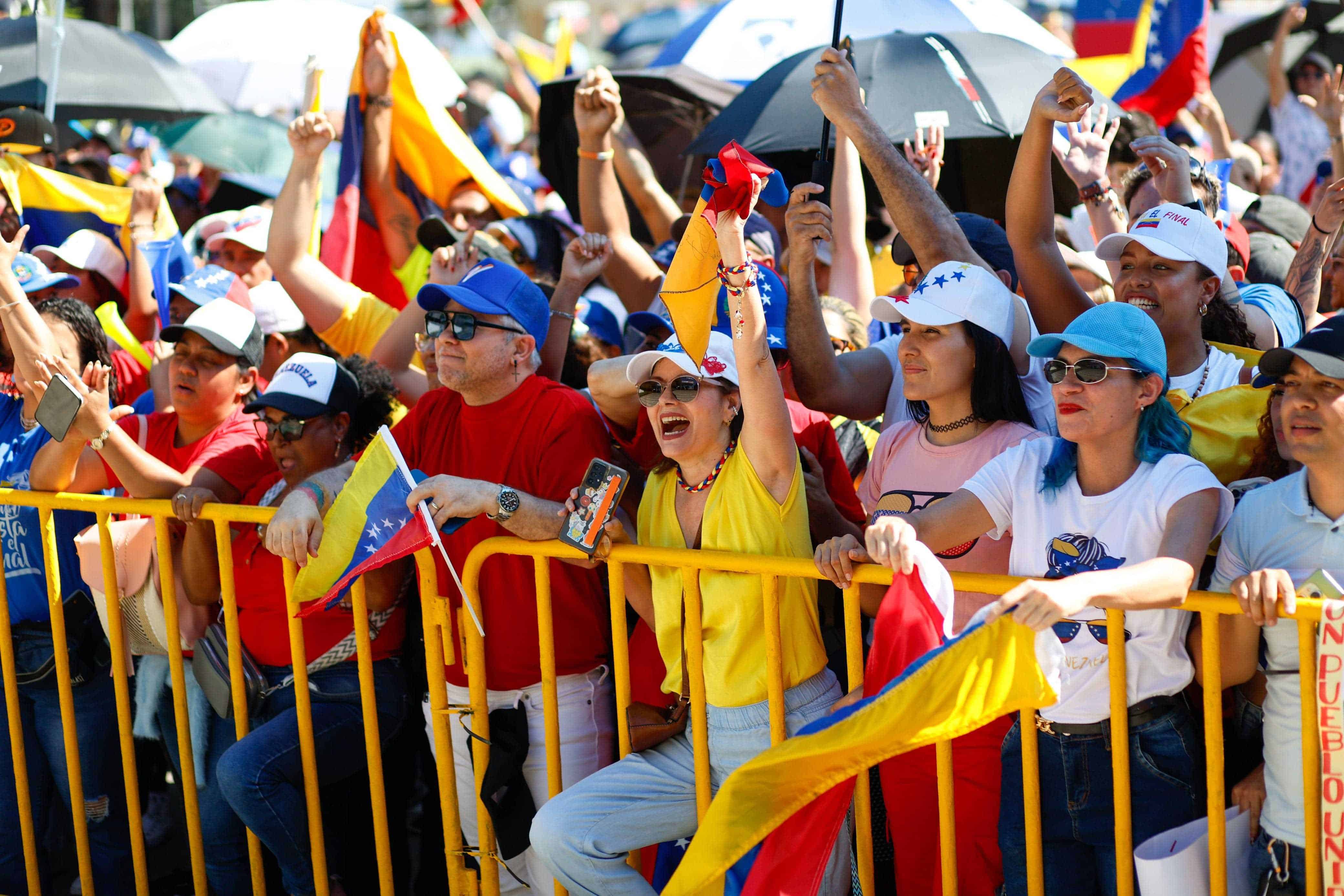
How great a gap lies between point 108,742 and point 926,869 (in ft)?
9.66

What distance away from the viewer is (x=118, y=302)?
675 centimetres

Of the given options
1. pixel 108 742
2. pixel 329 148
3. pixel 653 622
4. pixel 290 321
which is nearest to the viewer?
pixel 653 622

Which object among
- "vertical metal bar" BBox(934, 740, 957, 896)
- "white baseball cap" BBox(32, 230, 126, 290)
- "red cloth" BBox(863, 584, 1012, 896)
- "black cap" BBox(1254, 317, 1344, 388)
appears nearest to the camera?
"black cap" BBox(1254, 317, 1344, 388)

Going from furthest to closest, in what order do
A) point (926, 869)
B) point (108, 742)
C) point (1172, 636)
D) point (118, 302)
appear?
point (118, 302)
point (108, 742)
point (926, 869)
point (1172, 636)

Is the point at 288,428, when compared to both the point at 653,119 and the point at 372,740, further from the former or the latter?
the point at 653,119

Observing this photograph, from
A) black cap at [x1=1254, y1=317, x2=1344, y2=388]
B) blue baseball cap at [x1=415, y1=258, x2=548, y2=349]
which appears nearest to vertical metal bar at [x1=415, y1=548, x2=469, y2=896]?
blue baseball cap at [x1=415, y1=258, x2=548, y2=349]

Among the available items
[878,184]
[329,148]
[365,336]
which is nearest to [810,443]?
[878,184]

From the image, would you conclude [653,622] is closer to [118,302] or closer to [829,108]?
[829,108]

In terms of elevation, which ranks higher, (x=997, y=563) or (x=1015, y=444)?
(x=1015, y=444)

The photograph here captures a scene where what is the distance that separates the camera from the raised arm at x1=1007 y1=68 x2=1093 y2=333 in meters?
4.08

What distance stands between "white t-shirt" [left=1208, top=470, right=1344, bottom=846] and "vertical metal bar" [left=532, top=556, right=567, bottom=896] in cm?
176

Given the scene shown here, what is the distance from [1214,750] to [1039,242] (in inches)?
68.8

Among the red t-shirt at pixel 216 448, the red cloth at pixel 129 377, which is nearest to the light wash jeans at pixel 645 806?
the red t-shirt at pixel 216 448

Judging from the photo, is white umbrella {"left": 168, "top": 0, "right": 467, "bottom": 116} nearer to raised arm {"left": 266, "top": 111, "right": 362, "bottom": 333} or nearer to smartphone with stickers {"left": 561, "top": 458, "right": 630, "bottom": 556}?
raised arm {"left": 266, "top": 111, "right": 362, "bottom": 333}
